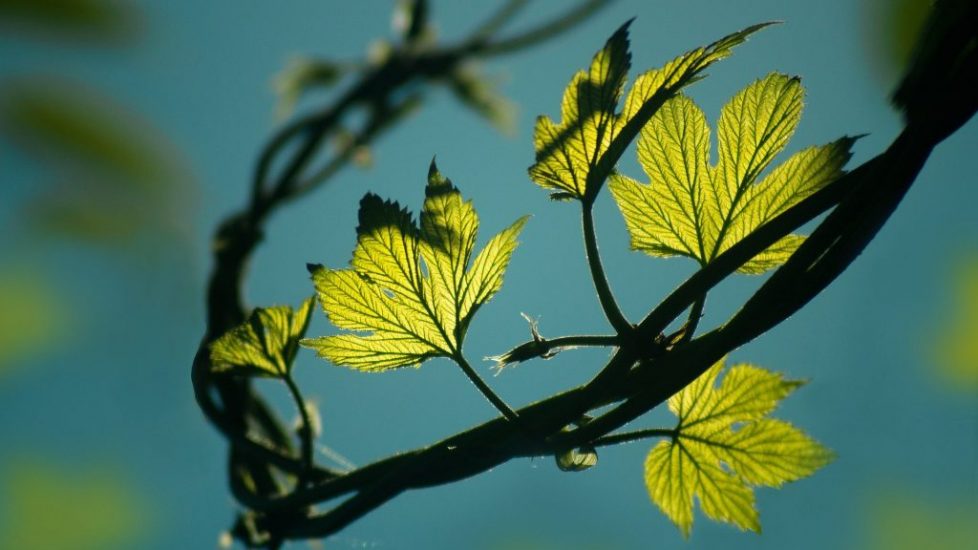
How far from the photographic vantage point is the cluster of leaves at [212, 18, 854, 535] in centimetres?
65

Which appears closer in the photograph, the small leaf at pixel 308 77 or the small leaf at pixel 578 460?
the small leaf at pixel 578 460

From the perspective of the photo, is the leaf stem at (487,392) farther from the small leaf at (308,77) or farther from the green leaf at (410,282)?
the small leaf at (308,77)

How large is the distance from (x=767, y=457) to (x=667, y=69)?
44 cm

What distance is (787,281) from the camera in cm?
52

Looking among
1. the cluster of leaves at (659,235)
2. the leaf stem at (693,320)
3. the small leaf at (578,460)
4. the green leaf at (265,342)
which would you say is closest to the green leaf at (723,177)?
the cluster of leaves at (659,235)

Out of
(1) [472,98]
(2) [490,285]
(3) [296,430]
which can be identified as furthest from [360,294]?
(1) [472,98]

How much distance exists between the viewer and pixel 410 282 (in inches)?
28.8

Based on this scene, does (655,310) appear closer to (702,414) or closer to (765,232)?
(765,232)

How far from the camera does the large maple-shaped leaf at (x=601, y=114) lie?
2.03 feet

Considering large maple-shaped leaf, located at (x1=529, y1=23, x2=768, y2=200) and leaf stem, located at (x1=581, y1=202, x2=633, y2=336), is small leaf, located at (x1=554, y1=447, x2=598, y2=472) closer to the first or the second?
leaf stem, located at (x1=581, y1=202, x2=633, y2=336)

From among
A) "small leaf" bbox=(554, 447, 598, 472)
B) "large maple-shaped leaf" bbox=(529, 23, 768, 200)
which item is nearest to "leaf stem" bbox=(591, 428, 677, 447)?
"small leaf" bbox=(554, 447, 598, 472)

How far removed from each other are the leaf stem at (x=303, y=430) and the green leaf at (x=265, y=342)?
2 cm

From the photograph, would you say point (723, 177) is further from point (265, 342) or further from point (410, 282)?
point (265, 342)

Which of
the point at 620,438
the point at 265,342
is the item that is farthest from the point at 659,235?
the point at 265,342
